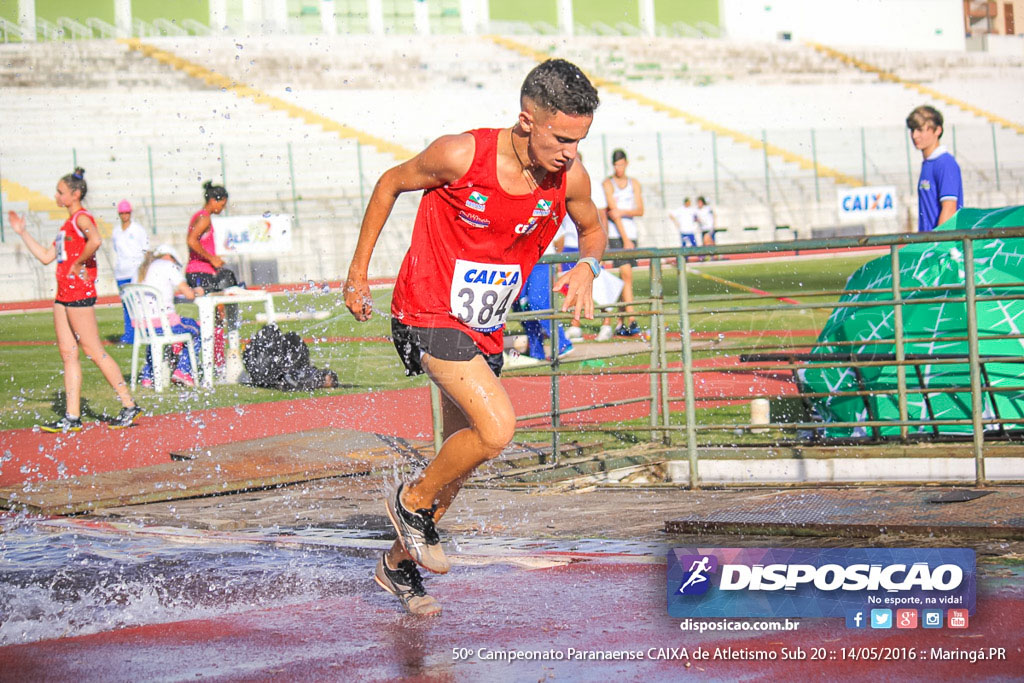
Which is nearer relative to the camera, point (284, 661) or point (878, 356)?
point (284, 661)

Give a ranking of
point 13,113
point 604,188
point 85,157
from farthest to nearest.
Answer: point 13,113
point 85,157
point 604,188

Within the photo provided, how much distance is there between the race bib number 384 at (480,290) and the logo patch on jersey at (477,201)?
21cm

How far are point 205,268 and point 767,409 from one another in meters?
6.93

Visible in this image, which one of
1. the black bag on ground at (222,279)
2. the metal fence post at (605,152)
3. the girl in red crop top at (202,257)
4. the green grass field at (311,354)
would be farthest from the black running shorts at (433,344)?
the metal fence post at (605,152)

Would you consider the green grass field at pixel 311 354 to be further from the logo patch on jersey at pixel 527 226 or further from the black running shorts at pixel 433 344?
the black running shorts at pixel 433 344

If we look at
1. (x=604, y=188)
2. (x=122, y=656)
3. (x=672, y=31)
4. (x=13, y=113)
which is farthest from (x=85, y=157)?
(x=122, y=656)

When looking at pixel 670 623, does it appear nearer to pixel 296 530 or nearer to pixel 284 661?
pixel 284 661

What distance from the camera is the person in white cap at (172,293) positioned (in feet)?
42.6

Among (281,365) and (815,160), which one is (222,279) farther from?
(815,160)

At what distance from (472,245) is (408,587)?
4.35 ft

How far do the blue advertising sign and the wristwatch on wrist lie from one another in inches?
46.2

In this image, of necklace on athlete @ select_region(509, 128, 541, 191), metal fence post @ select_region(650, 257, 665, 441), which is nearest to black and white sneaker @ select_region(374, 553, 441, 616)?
necklace on athlete @ select_region(509, 128, 541, 191)

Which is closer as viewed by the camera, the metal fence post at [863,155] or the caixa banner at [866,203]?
the caixa banner at [866,203]

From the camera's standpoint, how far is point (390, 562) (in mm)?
4629
